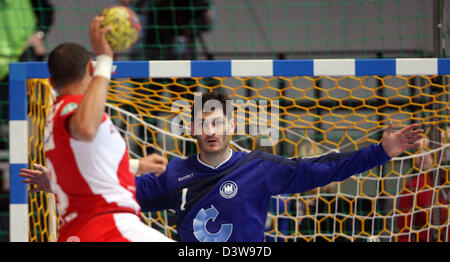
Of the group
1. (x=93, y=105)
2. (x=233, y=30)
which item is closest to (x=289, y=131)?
(x=233, y=30)

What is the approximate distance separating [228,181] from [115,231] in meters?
1.09

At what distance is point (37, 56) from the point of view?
5.99 m

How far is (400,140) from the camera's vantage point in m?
2.93

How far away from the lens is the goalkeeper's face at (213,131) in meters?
3.13

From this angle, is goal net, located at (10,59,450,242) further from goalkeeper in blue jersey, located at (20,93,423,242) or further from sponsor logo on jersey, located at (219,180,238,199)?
sponsor logo on jersey, located at (219,180,238,199)

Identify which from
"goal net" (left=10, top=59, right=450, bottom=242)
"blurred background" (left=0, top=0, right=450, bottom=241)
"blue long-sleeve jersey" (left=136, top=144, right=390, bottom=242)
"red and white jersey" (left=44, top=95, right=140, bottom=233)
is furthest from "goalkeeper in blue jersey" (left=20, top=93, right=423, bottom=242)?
"blurred background" (left=0, top=0, right=450, bottom=241)

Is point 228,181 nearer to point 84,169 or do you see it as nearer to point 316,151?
point 84,169

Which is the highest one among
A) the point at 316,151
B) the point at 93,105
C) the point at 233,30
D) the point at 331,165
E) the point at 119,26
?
the point at 233,30

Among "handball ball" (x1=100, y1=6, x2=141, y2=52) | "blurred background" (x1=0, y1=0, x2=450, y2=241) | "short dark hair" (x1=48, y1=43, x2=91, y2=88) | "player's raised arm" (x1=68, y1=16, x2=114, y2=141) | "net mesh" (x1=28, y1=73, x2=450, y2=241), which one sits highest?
"blurred background" (x1=0, y1=0, x2=450, y2=241)

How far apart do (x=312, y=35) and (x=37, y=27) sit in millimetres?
3234

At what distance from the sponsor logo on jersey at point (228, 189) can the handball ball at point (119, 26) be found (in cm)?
117

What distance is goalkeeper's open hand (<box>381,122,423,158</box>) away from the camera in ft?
9.59

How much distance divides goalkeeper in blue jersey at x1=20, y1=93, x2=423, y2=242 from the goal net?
1.81 feet

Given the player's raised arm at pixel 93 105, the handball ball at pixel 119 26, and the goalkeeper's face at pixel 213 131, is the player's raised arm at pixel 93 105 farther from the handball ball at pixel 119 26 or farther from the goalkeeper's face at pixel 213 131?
the goalkeeper's face at pixel 213 131
